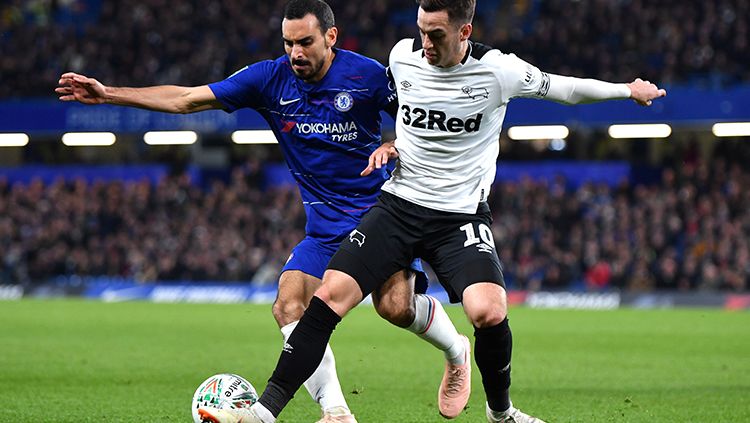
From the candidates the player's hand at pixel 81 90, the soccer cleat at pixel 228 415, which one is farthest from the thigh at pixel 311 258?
the player's hand at pixel 81 90

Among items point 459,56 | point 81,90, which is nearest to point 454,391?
point 459,56

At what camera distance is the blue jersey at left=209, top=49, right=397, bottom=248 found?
661 centimetres

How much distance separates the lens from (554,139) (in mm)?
31344

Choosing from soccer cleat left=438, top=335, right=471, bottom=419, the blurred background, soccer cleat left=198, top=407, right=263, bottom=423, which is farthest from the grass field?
the blurred background

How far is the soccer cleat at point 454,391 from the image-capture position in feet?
22.3

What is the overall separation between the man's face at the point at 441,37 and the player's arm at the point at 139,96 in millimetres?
1329

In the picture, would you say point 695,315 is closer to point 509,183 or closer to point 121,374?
point 509,183

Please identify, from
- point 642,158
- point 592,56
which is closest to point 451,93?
point 592,56

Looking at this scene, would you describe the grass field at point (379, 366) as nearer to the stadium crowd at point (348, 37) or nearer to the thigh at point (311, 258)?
the thigh at point (311, 258)

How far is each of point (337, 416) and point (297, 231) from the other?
23049mm

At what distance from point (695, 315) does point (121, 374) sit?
13918mm

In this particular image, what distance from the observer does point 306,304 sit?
661 centimetres

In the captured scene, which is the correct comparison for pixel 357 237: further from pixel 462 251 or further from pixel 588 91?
pixel 588 91

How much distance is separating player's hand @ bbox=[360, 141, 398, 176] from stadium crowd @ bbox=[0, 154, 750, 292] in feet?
63.4
